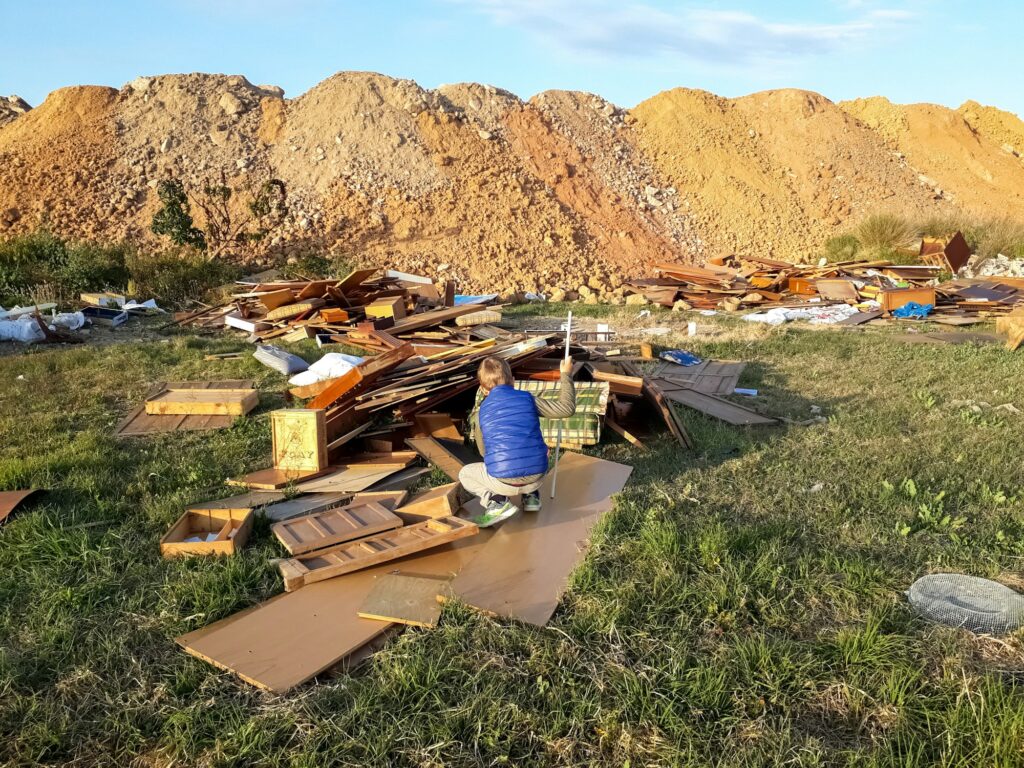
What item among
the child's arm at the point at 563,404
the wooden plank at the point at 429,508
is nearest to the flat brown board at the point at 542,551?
the wooden plank at the point at 429,508

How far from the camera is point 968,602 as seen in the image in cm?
335

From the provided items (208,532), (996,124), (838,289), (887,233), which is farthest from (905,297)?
(996,124)

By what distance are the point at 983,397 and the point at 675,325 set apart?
598cm

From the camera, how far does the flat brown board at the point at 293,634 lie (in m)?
2.93

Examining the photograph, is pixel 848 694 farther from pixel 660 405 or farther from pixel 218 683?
pixel 660 405

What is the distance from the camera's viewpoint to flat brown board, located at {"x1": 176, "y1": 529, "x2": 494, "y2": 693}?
2932mm

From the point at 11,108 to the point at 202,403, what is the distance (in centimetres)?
2718

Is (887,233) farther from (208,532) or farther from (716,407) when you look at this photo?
(208,532)

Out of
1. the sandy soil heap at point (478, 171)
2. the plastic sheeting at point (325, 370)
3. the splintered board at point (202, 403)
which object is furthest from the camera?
the sandy soil heap at point (478, 171)

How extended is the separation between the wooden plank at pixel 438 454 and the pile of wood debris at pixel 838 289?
9.84 meters

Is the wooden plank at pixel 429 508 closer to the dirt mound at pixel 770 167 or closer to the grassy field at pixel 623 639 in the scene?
the grassy field at pixel 623 639

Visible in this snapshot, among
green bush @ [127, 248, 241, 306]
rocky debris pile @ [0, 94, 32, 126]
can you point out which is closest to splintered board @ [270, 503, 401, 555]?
→ green bush @ [127, 248, 241, 306]

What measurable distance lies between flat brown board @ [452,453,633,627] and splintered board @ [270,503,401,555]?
679 mm

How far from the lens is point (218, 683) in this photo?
288 cm
